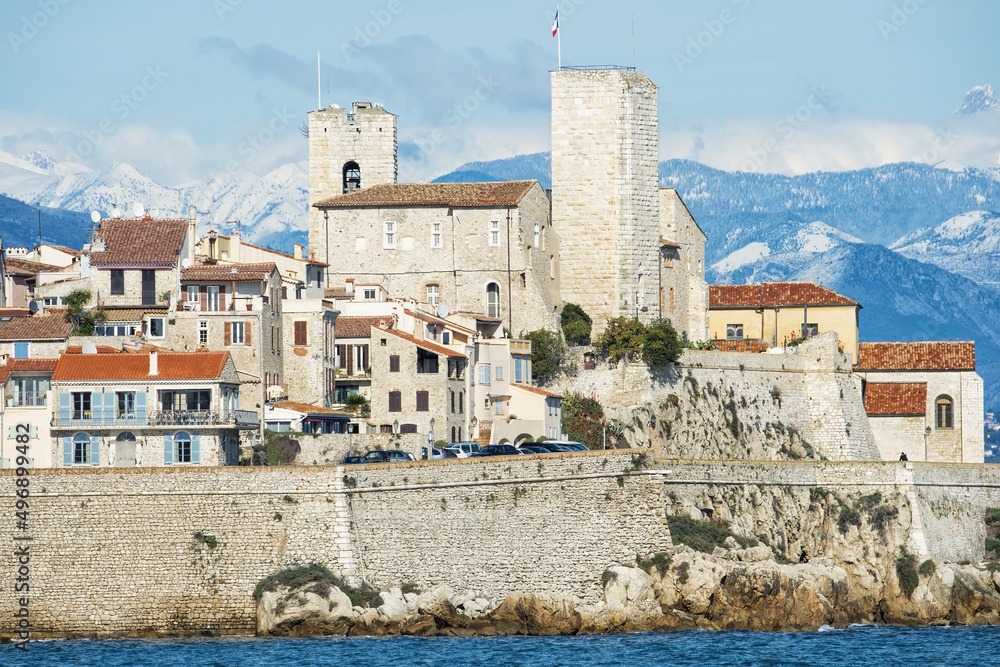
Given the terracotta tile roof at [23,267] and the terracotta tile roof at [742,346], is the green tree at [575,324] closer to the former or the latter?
the terracotta tile roof at [742,346]

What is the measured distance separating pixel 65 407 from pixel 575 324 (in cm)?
2719

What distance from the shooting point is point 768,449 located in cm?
7831

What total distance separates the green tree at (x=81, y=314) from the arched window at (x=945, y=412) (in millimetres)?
39579

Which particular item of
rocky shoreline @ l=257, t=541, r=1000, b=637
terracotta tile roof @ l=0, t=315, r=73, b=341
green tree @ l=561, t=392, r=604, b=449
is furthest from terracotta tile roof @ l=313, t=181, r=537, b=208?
rocky shoreline @ l=257, t=541, r=1000, b=637

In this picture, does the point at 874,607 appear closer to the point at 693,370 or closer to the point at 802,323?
the point at 693,370

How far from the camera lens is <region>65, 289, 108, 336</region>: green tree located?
214 feet

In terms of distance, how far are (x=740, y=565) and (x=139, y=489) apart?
18867 millimetres

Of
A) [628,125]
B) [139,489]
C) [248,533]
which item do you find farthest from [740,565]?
[628,125]

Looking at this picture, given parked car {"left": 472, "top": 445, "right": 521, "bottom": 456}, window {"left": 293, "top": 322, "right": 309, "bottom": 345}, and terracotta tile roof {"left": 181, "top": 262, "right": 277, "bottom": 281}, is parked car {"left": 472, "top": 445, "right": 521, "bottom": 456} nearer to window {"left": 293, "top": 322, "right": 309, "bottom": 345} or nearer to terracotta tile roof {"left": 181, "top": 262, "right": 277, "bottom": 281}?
window {"left": 293, "top": 322, "right": 309, "bottom": 345}

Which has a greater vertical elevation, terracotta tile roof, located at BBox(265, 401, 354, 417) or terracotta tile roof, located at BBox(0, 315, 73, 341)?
terracotta tile roof, located at BBox(0, 315, 73, 341)

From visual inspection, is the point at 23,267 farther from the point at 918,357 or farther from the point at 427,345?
the point at 918,357

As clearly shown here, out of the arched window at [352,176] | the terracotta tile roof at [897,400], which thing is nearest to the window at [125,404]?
the arched window at [352,176]

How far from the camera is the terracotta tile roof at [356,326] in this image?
7044 centimetres

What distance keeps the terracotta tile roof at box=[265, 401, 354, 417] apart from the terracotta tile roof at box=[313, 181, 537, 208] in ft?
48.7
